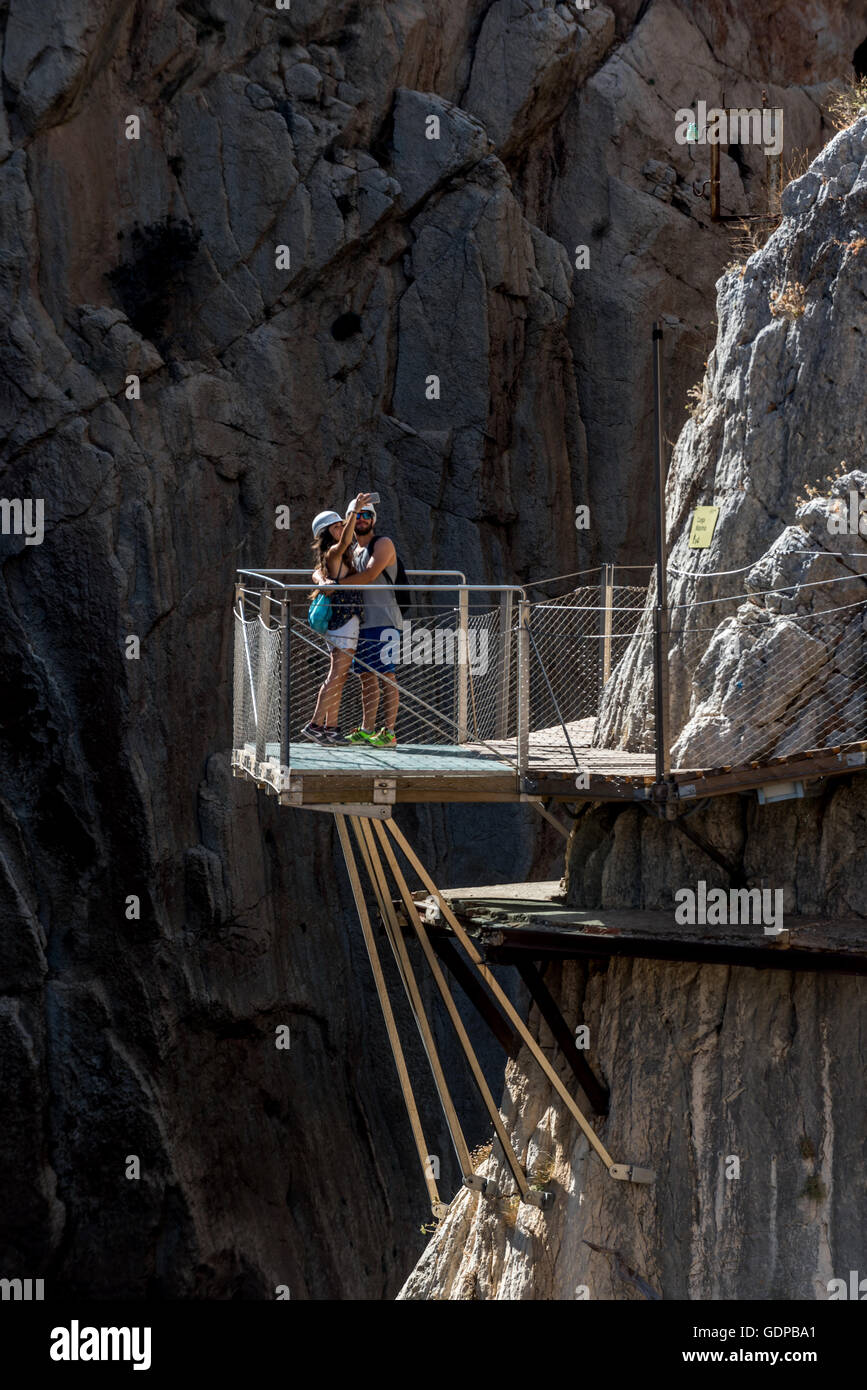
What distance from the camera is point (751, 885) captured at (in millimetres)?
11930

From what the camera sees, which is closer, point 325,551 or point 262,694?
point 262,694

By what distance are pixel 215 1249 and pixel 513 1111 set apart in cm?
1253

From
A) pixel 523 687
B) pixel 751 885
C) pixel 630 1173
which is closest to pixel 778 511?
pixel 523 687

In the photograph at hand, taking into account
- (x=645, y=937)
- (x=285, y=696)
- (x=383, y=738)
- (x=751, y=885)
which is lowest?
(x=645, y=937)

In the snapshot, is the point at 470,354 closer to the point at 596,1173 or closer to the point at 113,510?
the point at 113,510

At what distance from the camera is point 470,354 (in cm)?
2739

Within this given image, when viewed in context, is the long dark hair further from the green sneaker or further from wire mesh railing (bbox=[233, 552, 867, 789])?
the green sneaker

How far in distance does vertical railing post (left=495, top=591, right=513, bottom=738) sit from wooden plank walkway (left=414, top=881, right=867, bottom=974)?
1.78 meters

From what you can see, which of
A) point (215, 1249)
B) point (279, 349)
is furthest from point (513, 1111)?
point (279, 349)

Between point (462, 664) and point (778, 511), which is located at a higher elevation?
point (778, 511)

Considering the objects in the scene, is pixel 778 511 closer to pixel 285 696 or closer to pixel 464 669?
pixel 464 669

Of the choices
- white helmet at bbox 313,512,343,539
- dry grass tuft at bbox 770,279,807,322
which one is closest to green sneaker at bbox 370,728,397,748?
white helmet at bbox 313,512,343,539

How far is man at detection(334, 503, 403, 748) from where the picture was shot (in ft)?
41.2

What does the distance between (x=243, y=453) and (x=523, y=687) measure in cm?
1514
